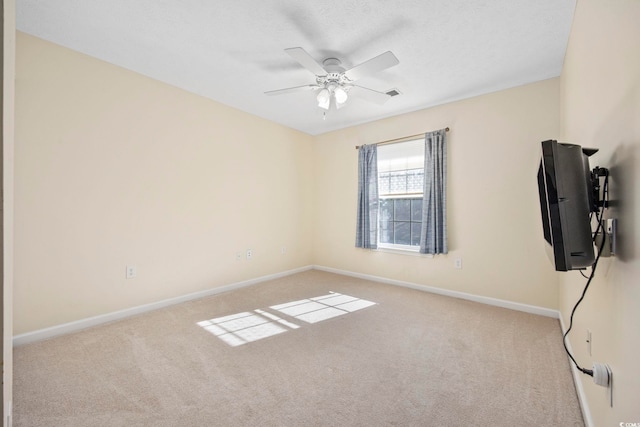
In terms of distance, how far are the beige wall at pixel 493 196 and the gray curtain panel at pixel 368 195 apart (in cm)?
30

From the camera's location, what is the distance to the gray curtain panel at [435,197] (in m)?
3.51

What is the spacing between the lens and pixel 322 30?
7.06 feet

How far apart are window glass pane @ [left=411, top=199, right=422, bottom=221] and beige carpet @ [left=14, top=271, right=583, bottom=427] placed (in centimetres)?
141

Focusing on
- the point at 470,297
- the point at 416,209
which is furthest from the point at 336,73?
the point at 470,297

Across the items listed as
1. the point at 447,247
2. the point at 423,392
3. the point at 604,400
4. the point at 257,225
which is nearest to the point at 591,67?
the point at 604,400

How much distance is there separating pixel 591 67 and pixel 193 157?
3.64 metres

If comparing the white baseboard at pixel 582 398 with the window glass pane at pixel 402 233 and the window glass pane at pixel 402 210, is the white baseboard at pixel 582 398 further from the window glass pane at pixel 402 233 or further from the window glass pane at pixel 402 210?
the window glass pane at pixel 402 210

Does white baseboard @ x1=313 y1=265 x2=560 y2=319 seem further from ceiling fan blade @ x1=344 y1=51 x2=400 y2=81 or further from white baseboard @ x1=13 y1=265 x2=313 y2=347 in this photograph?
ceiling fan blade @ x1=344 y1=51 x2=400 y2=81

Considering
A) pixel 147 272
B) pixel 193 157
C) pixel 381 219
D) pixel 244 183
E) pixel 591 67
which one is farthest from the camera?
pixel 381 219

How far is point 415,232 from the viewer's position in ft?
12.9

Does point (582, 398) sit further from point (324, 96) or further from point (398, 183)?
point (398, 183)

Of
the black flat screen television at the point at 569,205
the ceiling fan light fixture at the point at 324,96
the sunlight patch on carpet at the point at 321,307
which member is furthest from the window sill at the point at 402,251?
the black flat screen television at the point at 569,205

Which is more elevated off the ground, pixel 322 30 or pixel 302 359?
pixel 322 30

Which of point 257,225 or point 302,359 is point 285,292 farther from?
point 302,359
